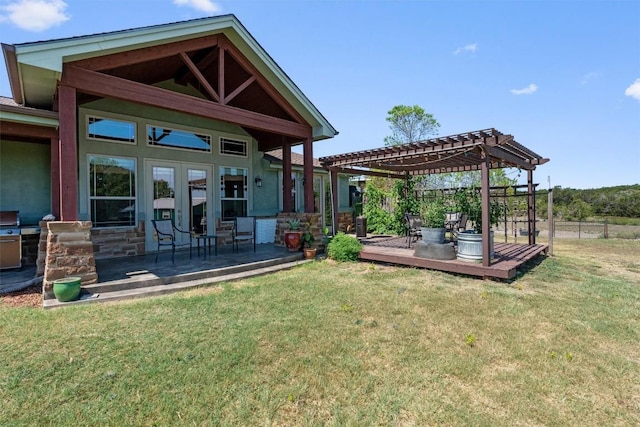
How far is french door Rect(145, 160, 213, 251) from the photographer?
7.39m

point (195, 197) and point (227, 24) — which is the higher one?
point (227, 24)

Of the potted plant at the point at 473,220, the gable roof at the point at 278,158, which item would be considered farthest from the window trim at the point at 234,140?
the potted plant at the point at 473,220

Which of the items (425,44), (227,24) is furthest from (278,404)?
(425,44)

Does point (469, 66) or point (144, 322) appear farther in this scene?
point (469, 66)

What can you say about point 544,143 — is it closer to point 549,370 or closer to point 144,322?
point 549,370

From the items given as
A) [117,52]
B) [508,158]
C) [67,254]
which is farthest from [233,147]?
[508,158]

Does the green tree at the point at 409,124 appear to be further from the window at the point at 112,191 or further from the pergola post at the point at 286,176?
the window at the point at 112,191

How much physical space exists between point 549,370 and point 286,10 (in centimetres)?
845

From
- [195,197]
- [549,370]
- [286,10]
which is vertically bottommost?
[549,370]

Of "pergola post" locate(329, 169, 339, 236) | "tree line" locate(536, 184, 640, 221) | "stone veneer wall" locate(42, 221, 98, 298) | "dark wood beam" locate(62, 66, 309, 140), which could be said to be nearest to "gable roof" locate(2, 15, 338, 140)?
"dark wood beam" locate(62, 66, 309, 140)

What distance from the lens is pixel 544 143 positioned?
51.9 ft

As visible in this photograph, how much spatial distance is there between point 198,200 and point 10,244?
3676 millimetres

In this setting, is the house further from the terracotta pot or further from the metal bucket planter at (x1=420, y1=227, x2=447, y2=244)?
the metal bucket planter at (x1=420, y1=227, x2=447, y2=244)

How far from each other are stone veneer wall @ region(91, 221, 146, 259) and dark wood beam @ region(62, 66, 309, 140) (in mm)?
3298
